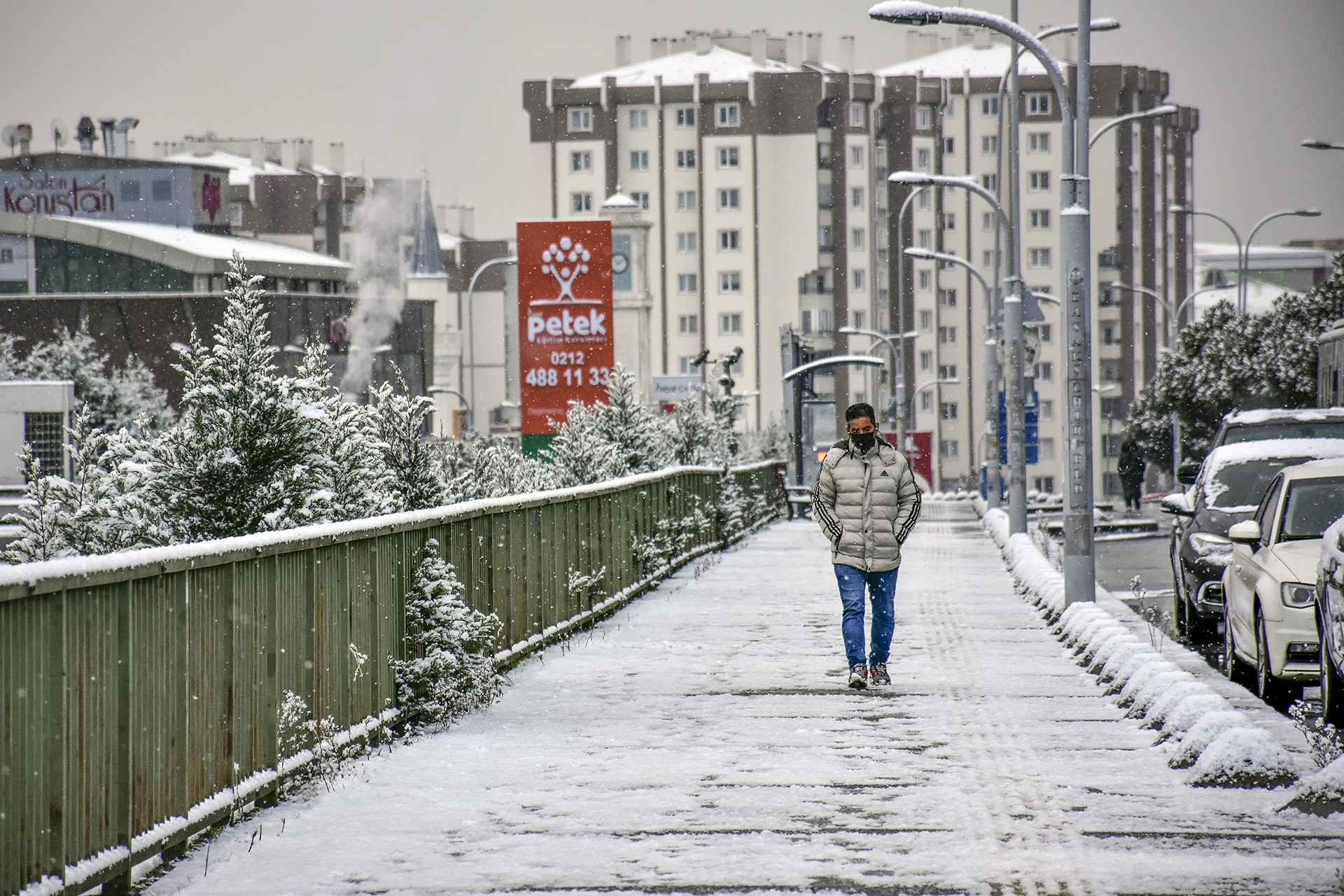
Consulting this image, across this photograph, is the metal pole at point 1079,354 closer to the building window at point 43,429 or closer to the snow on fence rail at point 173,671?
the snow on fence rail at point 173,671

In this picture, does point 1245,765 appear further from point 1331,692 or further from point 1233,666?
point 1233,666

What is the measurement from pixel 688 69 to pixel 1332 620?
11541cm

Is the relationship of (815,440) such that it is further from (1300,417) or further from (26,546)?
(26,546)

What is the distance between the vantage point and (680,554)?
24.6 metres

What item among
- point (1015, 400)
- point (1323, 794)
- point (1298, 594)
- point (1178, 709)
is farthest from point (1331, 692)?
point (1015, 400)

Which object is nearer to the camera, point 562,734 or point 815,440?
point 562,734

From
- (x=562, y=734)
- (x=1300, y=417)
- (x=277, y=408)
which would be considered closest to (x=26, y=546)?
(x=277, y=408)

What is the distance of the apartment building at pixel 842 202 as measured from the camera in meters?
120

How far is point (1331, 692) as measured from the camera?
9523mm

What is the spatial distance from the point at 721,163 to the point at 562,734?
4415 inches

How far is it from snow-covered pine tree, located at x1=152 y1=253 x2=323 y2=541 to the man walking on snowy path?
3318 millimetres

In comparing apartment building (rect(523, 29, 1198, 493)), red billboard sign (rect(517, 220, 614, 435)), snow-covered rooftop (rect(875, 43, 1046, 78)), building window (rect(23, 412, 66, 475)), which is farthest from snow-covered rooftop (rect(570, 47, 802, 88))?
red billboard sign (rect(517, 220, 614, 435))

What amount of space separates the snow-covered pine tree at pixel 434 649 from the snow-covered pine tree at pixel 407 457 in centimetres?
324

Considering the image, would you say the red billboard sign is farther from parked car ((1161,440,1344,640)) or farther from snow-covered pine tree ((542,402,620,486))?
parked car ((1161,440,1344,640))
